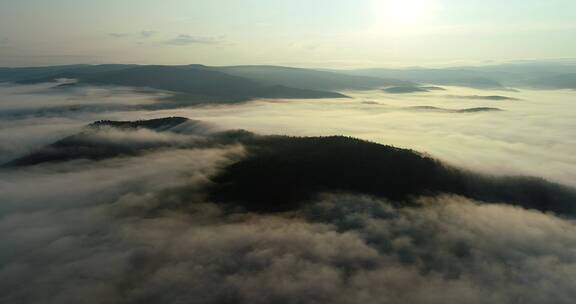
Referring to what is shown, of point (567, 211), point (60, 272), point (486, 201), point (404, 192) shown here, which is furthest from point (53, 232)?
point (567, 211)

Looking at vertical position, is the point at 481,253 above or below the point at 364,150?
below

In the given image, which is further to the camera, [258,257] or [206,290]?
[258,257]

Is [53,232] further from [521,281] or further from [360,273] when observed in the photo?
[521,281]

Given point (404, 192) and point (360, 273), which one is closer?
point (360, 273)

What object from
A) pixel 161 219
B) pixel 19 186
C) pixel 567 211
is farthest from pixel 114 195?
pixel 567 211

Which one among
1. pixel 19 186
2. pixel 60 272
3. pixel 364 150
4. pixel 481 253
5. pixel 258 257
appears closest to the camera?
pixel 60 272

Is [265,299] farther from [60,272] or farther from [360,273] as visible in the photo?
[60,272]

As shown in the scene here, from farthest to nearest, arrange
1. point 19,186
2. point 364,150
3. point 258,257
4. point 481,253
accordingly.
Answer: point 364,150, point 19,186, point 481,253, point 258,257

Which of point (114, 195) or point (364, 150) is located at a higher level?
point (364, 150)

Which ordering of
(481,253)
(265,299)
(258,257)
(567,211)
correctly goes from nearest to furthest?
(265,299)
(258,257)
(481,253)
(567,211)
